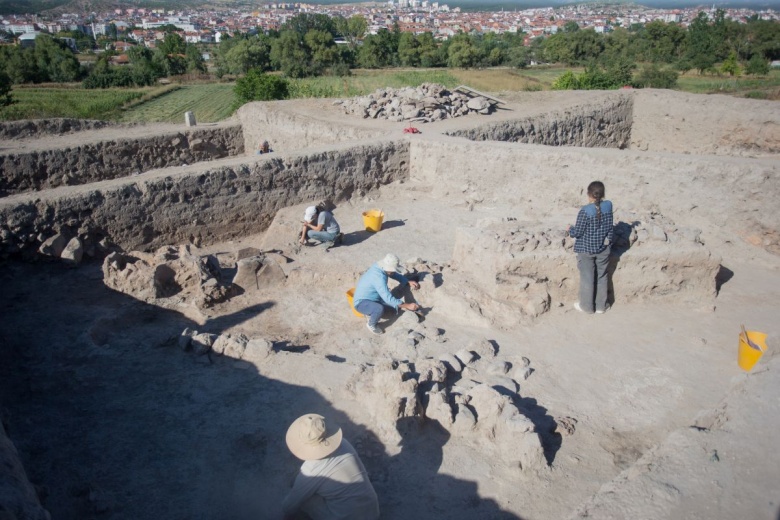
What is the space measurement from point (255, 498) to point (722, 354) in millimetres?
4419

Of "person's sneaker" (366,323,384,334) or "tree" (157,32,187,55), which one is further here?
"tree" (157,32,187,55)

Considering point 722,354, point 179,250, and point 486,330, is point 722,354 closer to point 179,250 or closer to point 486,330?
point 486,330

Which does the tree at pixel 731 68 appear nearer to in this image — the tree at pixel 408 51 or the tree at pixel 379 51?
the tree at pixel 408 51

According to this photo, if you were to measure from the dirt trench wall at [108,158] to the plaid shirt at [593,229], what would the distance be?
915 cm

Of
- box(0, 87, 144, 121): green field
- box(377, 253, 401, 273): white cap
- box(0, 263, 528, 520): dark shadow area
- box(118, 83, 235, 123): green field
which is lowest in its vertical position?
box(118, 83, 235, 123): green field

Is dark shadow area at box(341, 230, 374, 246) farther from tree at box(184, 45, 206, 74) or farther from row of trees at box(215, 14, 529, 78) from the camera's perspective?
tree at box(184, 45, 206, 74)

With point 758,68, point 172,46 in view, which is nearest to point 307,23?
point 172,46

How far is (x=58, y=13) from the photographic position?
14600cm

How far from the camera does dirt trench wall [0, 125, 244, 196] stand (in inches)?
370

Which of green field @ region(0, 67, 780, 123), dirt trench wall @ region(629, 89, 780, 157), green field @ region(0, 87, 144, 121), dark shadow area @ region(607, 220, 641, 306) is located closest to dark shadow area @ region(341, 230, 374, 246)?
dark shadow area @ region(607, 220, 641, 306)

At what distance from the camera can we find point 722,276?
6613 mm

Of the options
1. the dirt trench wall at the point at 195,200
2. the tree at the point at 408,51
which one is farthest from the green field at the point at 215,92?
the tree at the point at 408,51

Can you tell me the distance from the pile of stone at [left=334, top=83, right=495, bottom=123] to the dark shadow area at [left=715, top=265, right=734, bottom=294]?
7.28 meters

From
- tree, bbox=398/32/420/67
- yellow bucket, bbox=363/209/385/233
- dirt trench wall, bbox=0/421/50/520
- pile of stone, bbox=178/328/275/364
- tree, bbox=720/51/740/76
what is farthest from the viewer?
tree, bbox=398/32/420/67
